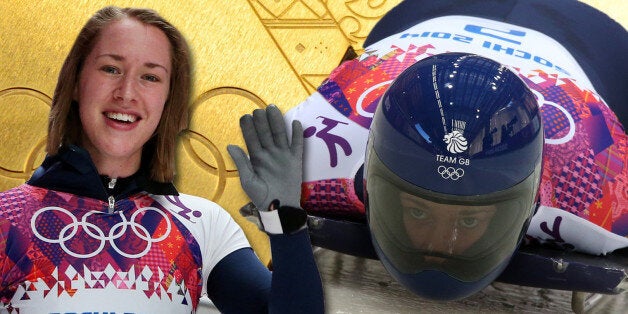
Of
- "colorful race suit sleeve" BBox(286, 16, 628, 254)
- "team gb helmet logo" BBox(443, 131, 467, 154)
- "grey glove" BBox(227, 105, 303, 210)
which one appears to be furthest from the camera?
"colorful race suit sleeve" BBox(286, 16, 628, 254)

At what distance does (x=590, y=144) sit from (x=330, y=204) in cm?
41

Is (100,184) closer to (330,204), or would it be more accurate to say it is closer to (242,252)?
(242,252)

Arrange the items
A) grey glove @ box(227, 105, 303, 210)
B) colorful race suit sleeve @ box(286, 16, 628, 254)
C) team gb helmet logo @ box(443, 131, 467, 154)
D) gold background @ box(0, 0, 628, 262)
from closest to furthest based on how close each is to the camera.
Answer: grey glove @ box(227, 105, 303, 210) < team gb helmet logo @ box(443, 131, 467, 154) < colorful race suit sleeve @ box(286, 16, 628, 254) < gold background @ box(0, 0, 628, 262)

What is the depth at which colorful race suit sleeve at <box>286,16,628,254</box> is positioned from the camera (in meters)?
1.36

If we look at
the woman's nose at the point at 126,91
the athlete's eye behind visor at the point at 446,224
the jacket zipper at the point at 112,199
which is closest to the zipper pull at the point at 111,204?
the jacket zipper at the point at 112,199

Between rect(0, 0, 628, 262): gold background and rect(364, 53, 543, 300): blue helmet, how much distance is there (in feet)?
3.19

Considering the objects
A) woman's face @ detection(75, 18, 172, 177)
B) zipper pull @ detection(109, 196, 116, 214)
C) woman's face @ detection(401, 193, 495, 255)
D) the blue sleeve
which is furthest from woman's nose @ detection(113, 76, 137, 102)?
woman's face @ detection(401, 193, 495, 255)

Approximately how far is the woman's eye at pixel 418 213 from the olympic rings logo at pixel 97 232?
0.99ft

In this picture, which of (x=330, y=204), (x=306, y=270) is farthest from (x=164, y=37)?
(x=330, y=204)

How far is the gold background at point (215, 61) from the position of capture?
7.06 ft

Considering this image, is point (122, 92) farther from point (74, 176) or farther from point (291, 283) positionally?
point (291, 283)

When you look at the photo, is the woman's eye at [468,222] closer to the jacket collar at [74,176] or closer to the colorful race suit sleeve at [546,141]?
the colorful race suit sleeve at [546,141]

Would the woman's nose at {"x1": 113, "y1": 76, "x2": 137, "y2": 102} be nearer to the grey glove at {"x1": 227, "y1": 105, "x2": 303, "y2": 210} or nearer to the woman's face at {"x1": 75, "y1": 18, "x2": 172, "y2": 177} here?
the woman's face at {"x1": 75, "y1": 18, "x2": 172, "y2": 177}

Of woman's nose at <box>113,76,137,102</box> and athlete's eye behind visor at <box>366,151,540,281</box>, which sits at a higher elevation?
woman's nose at <box>113,76,137,102</box>
